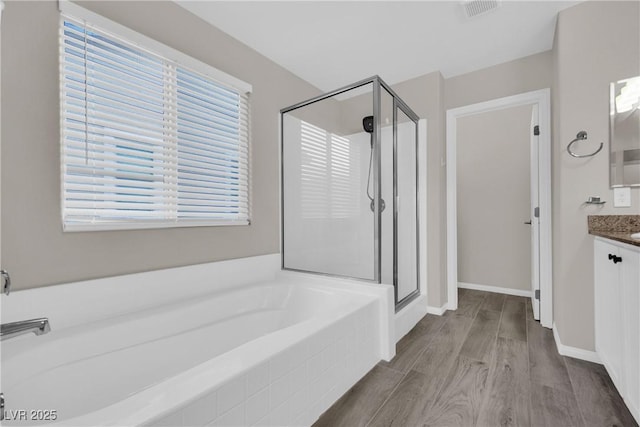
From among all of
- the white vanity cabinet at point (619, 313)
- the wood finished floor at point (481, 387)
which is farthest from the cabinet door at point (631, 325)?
the wood finished floor at point (481, 387)

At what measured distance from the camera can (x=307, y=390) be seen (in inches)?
48.8

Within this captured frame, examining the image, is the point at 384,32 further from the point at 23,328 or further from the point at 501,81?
the point at 23,328

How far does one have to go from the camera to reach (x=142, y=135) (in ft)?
5.56

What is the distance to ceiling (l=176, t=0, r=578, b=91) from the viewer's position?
1.96 m

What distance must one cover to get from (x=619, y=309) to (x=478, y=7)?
2003mm

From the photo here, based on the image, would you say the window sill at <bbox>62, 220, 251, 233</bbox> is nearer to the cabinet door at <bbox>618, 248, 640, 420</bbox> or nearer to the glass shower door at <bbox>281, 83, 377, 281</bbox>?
the glass shower door at <bbox>281, 83, 377, 281</bbox>

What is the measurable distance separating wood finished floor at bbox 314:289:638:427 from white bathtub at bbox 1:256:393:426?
5.8 inches

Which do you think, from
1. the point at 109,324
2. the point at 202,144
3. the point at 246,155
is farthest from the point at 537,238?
the point at 109,324

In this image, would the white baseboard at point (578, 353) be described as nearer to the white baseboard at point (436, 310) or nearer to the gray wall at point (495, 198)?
the white baseboard at point (436, 310)

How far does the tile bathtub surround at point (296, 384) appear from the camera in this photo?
0.88 m

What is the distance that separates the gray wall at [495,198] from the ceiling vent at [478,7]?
6.26ft

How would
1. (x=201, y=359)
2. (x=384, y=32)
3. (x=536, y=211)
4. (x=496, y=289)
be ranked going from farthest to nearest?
1. (x=496, y=289)
2. (x=536, y=211)
3. (x=384, y=32)
4. (x=201, y=359)

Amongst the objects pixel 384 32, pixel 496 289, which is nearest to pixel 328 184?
pixel 384 32

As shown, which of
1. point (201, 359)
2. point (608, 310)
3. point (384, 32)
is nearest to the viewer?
point (608, 310)
